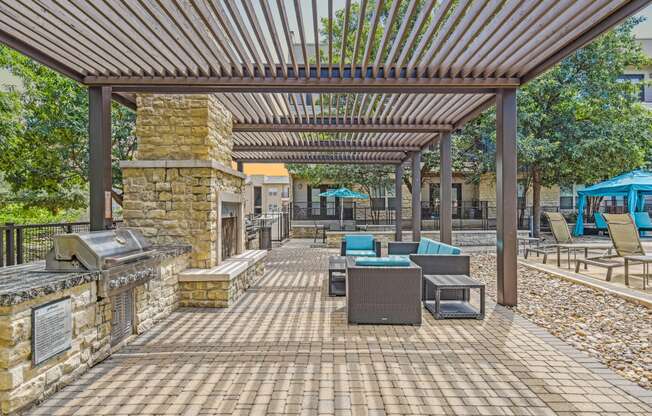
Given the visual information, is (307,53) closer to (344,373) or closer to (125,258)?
(125,258)

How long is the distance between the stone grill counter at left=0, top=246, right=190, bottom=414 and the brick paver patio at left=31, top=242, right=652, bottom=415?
0.14 meters

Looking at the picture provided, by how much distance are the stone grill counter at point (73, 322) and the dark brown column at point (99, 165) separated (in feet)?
3.87

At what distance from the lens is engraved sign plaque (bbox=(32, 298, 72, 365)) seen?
9.21 ft

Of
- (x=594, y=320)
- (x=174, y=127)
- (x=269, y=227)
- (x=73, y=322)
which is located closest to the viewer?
(x=73, y=322)

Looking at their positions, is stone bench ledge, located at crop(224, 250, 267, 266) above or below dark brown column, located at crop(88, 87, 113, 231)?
below

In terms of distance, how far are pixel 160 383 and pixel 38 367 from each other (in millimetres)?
898

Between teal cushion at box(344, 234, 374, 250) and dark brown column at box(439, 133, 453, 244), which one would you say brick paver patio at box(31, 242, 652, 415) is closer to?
teal cushion at box(344, 234, 374, 250)

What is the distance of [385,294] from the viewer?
184 inches

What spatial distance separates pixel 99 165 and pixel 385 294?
4195mm

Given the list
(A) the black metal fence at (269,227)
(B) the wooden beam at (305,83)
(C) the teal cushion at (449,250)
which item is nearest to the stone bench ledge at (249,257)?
(B) the wooden beam at (305,83)

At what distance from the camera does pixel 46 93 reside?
9.71m

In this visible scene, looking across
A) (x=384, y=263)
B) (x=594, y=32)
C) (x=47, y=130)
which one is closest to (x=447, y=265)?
(x=384, y=263)

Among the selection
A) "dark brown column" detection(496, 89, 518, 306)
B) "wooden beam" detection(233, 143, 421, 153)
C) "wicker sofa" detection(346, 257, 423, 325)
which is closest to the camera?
"wicker sofa" detection(346, 257, 423, 325)

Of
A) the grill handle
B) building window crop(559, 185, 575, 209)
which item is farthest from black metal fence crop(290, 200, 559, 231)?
the grill handle
